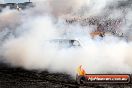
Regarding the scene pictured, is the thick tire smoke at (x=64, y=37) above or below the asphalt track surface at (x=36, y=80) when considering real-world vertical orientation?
above

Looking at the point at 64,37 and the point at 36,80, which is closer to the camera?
the point at 36,80

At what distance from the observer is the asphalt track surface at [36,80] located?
10.2m

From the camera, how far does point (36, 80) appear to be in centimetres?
1112

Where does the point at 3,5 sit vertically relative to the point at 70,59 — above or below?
above

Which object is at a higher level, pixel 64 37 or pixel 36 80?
pixel 64 37

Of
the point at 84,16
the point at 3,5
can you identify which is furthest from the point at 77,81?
the point at 3,5

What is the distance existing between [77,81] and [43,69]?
8.70 feet

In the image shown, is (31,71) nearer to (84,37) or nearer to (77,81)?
(77,81)

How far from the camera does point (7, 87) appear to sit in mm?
10180

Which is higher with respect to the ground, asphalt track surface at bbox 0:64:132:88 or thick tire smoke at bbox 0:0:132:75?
thick tire smoke at bbox 0:0:132:75

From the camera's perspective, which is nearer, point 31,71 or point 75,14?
point 31,71

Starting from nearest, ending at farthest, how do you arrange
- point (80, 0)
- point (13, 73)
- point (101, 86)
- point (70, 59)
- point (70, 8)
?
1. point (101, 86)
2. point (13, 73)
3. point (70, 59)
4. point (80, 0)
5. point (70, 8)

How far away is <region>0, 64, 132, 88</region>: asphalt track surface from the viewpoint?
10188 millimetres

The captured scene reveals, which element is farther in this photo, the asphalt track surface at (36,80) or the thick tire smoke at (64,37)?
the thick tire smoke at (64,37)
